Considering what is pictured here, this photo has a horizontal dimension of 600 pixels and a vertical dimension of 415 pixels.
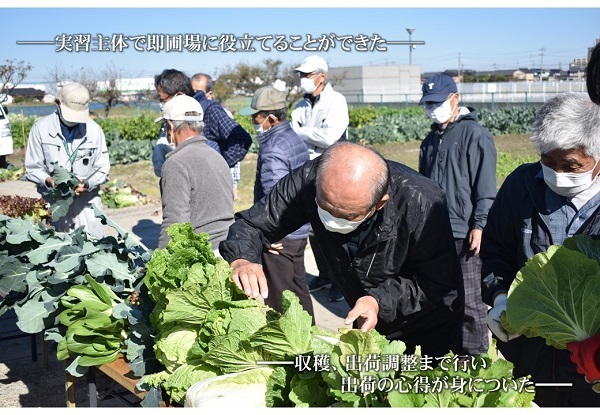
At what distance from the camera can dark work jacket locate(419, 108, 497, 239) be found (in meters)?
5.02

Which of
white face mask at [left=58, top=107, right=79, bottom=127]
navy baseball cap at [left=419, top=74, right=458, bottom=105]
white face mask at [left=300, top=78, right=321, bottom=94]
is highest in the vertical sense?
white face mask at [left=300, top=78, right=321, bottom=94]

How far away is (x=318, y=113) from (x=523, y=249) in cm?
388

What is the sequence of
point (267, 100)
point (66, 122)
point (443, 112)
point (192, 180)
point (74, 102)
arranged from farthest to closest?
point (66, 122) → point (74, 102) → point (267, 100) → point (443, 112) → point (192, 180)

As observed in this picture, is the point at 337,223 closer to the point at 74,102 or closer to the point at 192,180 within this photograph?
the point at 192,180

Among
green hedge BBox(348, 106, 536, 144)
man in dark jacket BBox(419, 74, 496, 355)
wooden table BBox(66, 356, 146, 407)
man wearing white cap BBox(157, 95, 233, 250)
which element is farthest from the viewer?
green hedge BBox(348, 106, 536, 144)

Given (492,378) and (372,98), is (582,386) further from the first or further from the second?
(372,98)

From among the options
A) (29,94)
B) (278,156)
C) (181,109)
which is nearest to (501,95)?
(29,94)

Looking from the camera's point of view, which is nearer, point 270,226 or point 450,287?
point 450,287

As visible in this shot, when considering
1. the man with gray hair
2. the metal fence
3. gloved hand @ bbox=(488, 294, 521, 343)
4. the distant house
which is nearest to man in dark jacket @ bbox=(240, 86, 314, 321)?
the man with gray hair

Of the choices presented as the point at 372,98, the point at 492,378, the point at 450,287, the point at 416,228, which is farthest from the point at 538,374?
the point at 372,98

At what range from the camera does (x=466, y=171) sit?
5.08 m

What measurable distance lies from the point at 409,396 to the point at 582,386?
1213 millimetres

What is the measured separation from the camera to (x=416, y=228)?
3117 millimetres

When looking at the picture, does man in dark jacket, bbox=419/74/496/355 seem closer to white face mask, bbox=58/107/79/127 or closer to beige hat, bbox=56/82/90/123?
beige hat, bbox=56/82/90/123
